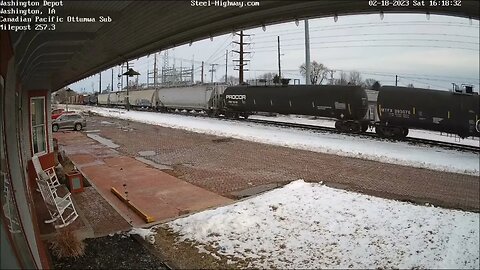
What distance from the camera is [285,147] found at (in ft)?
59.8

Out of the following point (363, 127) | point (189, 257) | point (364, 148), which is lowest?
point (189, 257)

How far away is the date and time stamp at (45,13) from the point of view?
3.07m

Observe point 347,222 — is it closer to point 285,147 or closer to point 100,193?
point 100,193

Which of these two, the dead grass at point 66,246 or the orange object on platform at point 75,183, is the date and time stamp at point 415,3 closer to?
the dead grass at point 66,246

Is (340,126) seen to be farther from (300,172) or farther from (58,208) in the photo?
(58,208)

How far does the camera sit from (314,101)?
23781mm

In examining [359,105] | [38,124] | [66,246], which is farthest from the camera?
[359,105]

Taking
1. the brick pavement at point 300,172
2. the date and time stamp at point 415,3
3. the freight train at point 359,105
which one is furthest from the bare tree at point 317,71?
the date and time stamp at point 415,3

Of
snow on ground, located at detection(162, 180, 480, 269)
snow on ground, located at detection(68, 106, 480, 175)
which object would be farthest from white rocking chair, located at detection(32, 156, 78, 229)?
snow on ground, located at detection(68, 106, 480, 175)

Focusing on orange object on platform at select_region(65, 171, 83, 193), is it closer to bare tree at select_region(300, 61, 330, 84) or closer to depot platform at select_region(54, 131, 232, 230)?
depot platform at select_region(54, 131, 232, 230)

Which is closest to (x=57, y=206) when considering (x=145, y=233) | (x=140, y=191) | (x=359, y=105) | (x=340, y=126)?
(x=145, y=233)

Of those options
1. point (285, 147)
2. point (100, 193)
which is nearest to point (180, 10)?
point (100, 193)

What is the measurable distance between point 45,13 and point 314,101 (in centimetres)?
2158

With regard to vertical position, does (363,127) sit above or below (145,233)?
above
